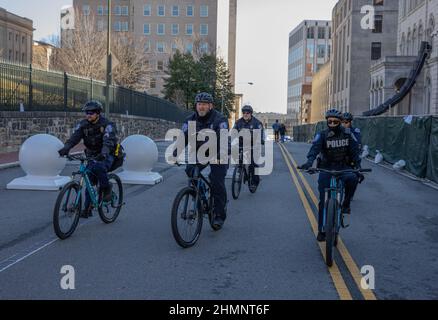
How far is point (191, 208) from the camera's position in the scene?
7516 mm

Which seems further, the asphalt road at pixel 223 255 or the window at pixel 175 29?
the window at pixel 175 29

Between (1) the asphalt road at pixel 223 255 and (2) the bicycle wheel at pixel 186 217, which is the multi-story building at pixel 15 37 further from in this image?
(2) the bicycle wheel at pixel 186 217

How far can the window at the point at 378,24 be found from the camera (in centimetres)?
7912

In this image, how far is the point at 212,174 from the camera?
318 inches

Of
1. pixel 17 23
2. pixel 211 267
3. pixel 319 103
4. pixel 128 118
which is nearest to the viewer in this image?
pixel 211 267

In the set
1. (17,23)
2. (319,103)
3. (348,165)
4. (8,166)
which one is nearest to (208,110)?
(348,165)

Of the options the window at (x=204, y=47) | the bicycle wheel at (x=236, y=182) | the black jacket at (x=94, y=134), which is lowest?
the bicycle wheel at (x=236, y=182)

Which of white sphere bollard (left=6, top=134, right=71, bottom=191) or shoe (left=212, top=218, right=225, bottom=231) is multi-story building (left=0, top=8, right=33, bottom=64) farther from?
shoe (left=212, top=218, right=225, bottom=231)

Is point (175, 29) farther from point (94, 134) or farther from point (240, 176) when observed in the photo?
point (94, 134)

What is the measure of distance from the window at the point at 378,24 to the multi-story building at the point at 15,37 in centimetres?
5195

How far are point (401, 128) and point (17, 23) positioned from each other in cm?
8342

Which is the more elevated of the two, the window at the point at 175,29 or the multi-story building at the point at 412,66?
the window at the point at 175,29

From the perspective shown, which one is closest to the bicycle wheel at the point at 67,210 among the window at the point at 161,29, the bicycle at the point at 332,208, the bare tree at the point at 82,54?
the bicycle at the point at 332,208
